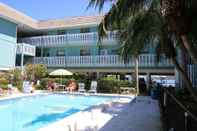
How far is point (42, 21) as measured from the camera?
30.0 metres

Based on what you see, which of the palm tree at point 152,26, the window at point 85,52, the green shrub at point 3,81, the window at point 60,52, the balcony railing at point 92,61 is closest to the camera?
the palm tree at point 152,26

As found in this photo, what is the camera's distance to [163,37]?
574 cm

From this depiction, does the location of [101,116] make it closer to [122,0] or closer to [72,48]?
[122,0]

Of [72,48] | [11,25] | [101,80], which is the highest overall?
[11,25]

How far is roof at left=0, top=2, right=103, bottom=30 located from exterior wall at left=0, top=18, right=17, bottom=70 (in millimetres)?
857

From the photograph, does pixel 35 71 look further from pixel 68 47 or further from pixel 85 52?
pixel 85 52

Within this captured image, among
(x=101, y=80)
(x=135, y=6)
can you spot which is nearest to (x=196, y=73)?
(x=135, y=6)

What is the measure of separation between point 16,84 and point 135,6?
19.4 metres

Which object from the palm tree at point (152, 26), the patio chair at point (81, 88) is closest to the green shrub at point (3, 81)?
the patio chair at point (81, 88)

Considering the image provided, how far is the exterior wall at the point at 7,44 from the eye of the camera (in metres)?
24.5

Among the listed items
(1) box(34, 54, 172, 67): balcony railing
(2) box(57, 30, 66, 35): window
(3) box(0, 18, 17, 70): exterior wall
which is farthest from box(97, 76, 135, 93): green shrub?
(3) box(0, 18, 17, 70): exterior wall

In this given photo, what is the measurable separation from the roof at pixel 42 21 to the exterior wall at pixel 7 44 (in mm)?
857

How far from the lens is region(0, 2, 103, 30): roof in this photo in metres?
24.4

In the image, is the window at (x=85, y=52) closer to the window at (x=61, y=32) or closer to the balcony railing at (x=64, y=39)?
the balcony railing at (x=64, y=39)
